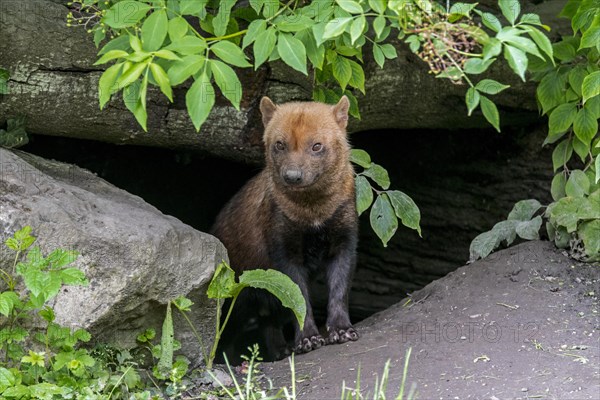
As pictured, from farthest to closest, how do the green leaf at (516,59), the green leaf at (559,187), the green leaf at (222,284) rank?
the green leaf at (559,187), the green leaf at (222,284), the green leaf at (516,59)

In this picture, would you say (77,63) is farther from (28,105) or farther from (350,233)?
(350,233)

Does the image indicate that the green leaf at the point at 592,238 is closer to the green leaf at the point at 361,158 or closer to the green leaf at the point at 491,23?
the green leaf at the point at 361,158

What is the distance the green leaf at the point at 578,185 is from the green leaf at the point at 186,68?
319 centimetres

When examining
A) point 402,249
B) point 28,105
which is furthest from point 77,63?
point 402,249

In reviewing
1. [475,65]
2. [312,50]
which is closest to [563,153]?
[312,50]

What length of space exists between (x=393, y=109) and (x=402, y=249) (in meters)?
2.40

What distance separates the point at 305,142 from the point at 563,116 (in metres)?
1.75

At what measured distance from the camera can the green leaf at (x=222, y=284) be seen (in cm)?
500

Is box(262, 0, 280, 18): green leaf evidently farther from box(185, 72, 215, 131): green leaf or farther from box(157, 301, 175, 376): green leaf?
box(157, 301, 175, 376): green leaf

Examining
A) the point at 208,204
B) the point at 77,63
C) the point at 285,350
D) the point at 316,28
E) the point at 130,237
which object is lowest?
the point at 285,350

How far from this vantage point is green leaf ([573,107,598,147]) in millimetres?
5461

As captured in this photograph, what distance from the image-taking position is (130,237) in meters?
4.80

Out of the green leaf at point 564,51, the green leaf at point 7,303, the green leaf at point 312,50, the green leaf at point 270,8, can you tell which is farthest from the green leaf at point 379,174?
the green leaf at point 7,303

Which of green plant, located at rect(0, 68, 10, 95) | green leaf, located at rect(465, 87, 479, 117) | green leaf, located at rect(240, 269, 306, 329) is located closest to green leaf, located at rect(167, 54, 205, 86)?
green leaf, located at rect(465, 87, 479, 117)
